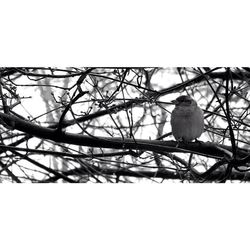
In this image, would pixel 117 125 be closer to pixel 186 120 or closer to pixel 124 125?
pixel 124 125

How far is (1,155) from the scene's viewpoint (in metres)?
2.32

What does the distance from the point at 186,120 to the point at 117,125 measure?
282 mm

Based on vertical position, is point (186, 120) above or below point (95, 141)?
above

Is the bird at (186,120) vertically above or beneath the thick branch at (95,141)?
above

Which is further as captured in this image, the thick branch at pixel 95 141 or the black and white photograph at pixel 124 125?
the thick branch at pixel 95 141

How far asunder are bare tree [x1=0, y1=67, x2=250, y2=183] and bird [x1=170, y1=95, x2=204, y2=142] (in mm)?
27

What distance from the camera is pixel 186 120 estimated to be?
2.26 m

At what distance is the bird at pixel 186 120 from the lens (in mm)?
2252

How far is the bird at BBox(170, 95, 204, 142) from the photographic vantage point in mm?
Answer: 2252

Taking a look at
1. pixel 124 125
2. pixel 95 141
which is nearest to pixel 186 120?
pixel 124 125

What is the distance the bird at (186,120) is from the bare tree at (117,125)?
3cm
